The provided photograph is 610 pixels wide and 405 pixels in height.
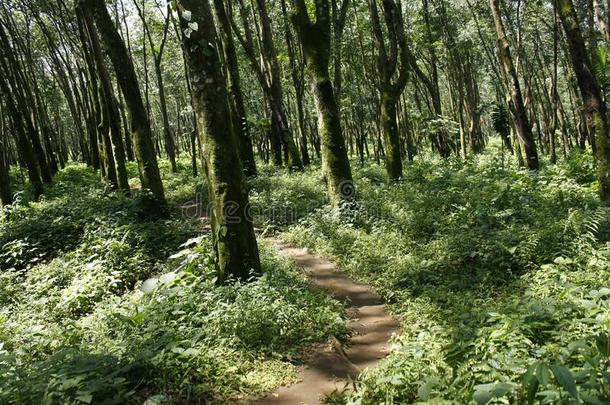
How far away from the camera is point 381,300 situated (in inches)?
260

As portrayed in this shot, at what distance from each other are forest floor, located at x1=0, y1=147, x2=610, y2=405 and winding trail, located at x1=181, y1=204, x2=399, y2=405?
0.10 meters

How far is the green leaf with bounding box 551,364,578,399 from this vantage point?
2270 mm

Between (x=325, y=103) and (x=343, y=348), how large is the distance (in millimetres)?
6237

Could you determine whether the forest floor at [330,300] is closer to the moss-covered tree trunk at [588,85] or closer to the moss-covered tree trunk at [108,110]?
the moss-covered tree trunk at [588,85]

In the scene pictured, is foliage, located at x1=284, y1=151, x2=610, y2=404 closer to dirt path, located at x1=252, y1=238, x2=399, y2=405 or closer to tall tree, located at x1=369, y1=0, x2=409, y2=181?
dirt path, located at x1=252, y1=238, x2=399, y2=405

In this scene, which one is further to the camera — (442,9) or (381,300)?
(442,9)

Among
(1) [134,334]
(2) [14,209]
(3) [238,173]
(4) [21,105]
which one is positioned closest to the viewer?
(1) [134,334]

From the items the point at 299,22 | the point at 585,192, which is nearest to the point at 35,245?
the point at 299,22

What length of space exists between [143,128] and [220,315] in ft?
23.2

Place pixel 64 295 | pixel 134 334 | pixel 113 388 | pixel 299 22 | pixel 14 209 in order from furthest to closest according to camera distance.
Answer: pixel 14 209
pixel 299 22
pixel 64 295
pixel 134 334
pixel 113 388

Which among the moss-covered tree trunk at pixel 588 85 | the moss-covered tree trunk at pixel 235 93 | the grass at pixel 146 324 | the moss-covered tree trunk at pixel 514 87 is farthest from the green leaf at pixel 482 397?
the moss-covered tree trunk at pixel 235 93

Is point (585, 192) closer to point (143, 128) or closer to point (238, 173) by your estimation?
point (238, 173)

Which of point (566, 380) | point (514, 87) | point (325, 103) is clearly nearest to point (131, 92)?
point (325, 103)

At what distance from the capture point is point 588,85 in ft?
24.9
